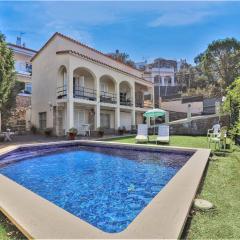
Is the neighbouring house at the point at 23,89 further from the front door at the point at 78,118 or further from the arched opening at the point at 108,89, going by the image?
the arched opening at the point at 108,89

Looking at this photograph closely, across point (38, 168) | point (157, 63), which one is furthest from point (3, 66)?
point (157, 63)

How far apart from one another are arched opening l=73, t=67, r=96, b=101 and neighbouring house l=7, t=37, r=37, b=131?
832cm

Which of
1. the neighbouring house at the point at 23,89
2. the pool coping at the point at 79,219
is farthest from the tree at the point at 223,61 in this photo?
the pool coping at the point at 79,219

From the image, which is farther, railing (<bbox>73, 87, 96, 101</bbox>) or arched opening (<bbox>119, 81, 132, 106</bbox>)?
arched opening (<bbox>119, 81, 132, 106</bbox>)

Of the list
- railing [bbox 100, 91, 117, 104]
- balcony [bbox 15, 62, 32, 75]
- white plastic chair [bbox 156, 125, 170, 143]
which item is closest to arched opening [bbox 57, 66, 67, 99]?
railing [bbox 100, 91, 117, 104]

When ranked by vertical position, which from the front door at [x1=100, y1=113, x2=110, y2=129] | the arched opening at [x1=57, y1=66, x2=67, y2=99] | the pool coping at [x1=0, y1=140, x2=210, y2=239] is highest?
the arched opening at [x1=57, y1=66, x2=67, y2=99]

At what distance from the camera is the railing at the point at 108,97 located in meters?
25.9

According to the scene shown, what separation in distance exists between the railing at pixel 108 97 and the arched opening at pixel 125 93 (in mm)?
1713

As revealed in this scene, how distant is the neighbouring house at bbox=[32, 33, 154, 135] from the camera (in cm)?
2138

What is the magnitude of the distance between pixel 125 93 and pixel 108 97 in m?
5.13

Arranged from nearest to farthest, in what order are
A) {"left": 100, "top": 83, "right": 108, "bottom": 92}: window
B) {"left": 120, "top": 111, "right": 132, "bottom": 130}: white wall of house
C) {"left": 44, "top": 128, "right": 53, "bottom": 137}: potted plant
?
1. {"left": 44, "top": 128, "right": 53, "bottom": 137}: potted plant
2. {"left": 100, "top": 83, "right": 108, "bottom": 92}: window
3. {"left": 120, "top": 111, "right": 132, "bottom": 130}: white wall of house

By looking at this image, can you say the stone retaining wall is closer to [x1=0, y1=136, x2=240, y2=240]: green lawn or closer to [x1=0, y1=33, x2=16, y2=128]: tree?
[x1=0, y1=136, x2=240, y2=240]: green lawn

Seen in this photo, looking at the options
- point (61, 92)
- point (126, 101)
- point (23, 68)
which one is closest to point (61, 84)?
point (61, 92)

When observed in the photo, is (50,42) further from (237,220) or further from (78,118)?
(237,220)
